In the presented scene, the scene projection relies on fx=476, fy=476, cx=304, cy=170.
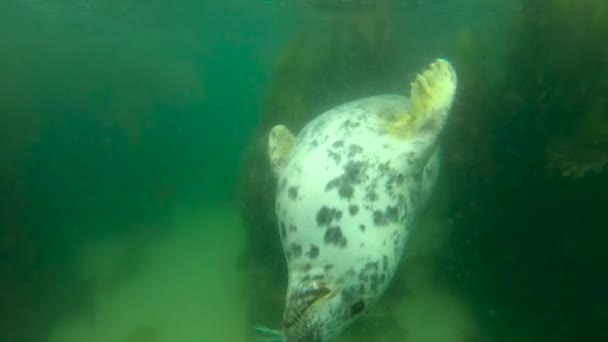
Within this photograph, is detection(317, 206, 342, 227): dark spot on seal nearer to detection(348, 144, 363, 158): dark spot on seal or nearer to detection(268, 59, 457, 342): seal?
→ detection(268, 59, 457, 342): seal

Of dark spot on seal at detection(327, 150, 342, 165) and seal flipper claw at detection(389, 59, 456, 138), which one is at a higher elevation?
seal flipper claw at detection(389, 59, 456, 138)

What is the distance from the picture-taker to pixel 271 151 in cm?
489

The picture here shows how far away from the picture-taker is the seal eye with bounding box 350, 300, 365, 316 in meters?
3.46

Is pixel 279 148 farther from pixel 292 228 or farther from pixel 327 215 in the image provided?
pixel 327 215

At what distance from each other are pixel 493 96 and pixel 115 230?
39.9 ft

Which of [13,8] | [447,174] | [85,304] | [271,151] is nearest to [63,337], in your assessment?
[85,304]

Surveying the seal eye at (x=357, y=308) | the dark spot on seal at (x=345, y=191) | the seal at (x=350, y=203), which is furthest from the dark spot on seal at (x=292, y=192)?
the seal eye at (x=357, y=308)

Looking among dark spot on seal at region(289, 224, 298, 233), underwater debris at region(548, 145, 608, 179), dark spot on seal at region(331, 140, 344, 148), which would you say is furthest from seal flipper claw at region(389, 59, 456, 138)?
underwater debris at region(548, 145, 608, 179)

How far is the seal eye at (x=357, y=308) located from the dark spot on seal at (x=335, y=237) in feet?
1.41

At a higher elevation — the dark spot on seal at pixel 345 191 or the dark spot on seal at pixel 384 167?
the dark spot on seal at pixel 384 167

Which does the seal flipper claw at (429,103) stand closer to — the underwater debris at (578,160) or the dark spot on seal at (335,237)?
the dark spot on seal at (335,237)

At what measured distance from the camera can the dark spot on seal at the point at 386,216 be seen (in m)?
3.61

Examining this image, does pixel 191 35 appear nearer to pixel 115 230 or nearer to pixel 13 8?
pixel 13 8

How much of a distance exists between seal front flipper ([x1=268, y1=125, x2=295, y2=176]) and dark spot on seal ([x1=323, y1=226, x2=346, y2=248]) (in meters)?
1.21
